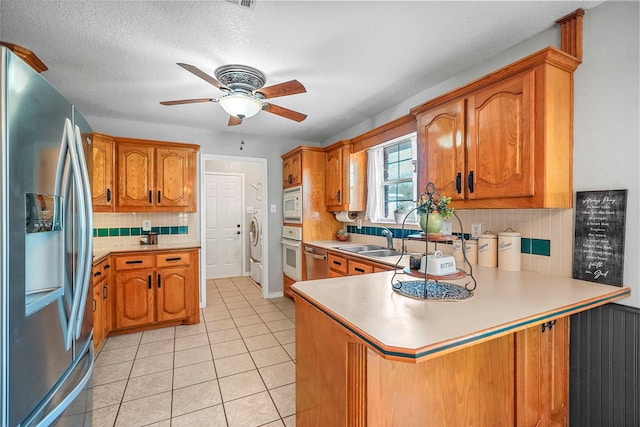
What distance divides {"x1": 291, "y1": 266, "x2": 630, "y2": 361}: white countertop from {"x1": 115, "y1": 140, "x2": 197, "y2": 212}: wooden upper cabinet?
8.89ft

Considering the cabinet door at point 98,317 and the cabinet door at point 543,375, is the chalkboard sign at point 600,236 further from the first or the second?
the cabinet door at point 98,317

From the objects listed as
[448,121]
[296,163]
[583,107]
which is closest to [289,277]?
[296,163]

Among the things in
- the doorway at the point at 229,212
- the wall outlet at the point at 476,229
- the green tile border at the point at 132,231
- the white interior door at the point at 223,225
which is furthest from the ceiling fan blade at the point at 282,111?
the white interior door at the point at 223,225

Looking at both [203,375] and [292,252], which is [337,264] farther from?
[203,375]

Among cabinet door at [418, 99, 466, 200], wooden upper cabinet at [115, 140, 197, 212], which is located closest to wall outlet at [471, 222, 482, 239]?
cabinet door at [418, 99, 466, 200]

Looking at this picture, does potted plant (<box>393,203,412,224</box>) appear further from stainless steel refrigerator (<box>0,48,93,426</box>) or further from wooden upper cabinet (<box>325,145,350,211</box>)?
stainless steel refrigerator (<box>0,48,93,426</box>)

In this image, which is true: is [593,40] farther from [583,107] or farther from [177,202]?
[177,202]

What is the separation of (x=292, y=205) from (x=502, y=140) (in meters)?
2.92

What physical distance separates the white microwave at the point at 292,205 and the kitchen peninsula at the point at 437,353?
245cm

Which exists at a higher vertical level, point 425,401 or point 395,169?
point 395,169

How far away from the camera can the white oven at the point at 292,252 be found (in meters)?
4.05

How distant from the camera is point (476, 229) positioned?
7.66ft

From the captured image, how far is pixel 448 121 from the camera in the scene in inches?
84.0

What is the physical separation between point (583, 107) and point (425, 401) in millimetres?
1840
